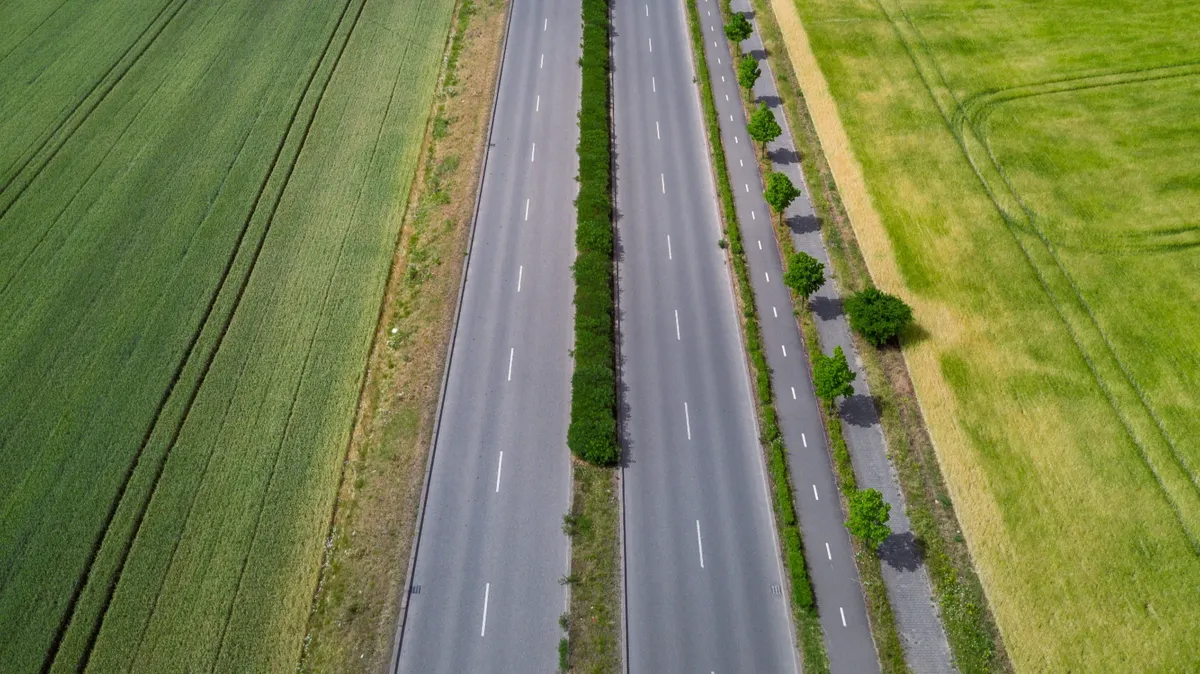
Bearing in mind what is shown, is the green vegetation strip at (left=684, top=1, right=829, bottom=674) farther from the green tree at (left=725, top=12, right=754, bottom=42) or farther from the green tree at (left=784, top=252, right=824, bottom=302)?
the green tree at (left=725, top=12, right=754, bottom=42)

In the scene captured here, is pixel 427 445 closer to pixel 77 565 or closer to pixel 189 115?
pixel 77 565

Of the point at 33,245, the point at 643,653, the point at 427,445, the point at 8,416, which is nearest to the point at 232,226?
the point at 33,245

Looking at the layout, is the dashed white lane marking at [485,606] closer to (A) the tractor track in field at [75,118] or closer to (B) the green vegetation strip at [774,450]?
(B) the green vegetation strip at [774,450]

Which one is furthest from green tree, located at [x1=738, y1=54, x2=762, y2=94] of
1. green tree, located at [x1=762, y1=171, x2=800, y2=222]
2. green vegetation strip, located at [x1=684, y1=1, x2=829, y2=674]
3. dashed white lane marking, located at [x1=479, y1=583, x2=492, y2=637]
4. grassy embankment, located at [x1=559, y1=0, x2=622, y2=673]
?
dashed white lane marking, located at [x1=479, y1=583, x2=492, y2=637]

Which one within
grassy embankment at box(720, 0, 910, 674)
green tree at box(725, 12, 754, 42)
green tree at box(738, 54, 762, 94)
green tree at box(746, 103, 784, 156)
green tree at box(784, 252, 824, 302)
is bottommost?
grassy embankment at box(720, 0, 910, 674)

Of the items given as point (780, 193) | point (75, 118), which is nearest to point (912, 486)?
point (780, 193)

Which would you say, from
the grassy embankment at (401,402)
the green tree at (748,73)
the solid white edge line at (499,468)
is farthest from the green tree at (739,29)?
the solid white edge line at (499,468)

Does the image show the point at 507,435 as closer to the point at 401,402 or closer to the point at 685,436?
the point at 401,402

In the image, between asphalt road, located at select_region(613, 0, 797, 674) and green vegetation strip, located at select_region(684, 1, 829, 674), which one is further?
asphalt road, located at select_region(613, 0, 797, 674)
